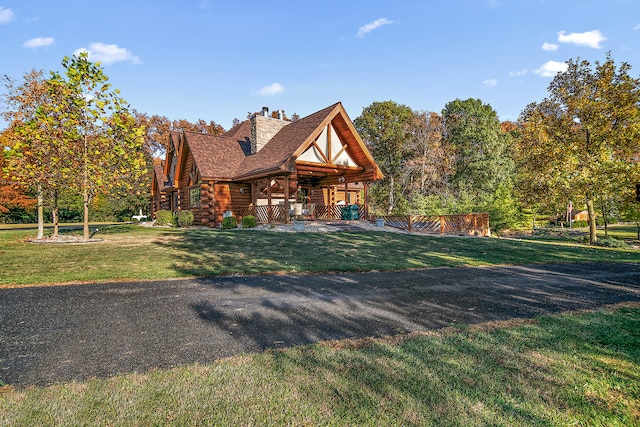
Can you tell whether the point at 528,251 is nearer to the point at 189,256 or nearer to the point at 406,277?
the point at 406,277

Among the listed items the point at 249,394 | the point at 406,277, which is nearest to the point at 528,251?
the point at 406,277

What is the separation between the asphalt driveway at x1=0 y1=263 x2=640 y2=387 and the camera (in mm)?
Answer: 3458

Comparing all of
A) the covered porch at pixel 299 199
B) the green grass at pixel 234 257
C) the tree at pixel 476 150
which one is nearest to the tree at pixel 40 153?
the green grass at pixel 234 257

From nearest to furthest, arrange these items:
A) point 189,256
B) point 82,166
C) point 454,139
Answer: point 189,256
point 82,166
point 454,139

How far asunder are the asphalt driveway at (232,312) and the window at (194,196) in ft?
53.9

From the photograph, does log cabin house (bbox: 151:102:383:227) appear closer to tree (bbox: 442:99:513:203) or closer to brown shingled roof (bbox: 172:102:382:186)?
brown shingled roof (bbox: 172:102:382:186)

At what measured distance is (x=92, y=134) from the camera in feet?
42.7

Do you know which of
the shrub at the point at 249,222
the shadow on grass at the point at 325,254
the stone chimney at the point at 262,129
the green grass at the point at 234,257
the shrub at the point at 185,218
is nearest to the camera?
the green grass at the point at 234,257

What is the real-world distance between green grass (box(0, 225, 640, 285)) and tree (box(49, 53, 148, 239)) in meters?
2.69

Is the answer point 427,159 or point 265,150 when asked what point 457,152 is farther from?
point 265,150

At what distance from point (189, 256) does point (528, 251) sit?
13.0 meters

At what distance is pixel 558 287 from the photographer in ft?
22.2

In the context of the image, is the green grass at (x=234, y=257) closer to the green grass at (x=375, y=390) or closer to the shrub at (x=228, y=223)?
the shrub at (x=228, y=223)

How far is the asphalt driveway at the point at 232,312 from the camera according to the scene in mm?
3458
